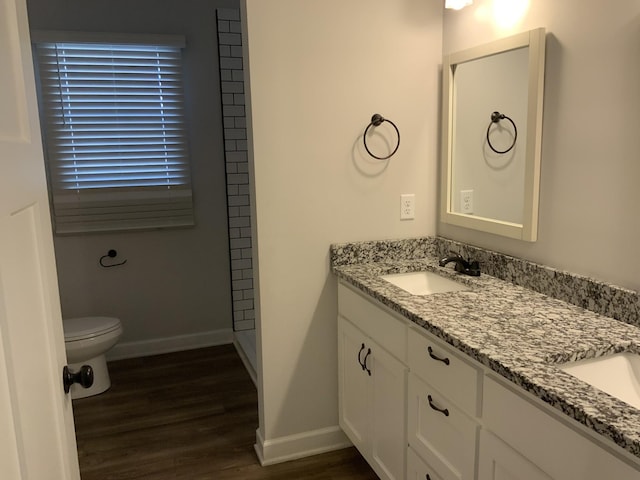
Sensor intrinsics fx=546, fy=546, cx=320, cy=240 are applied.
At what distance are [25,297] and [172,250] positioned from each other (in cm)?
265

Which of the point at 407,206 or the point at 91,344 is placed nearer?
the point at 407,206

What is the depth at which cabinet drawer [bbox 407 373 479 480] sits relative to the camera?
1.52 metres

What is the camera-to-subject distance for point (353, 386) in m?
2.33

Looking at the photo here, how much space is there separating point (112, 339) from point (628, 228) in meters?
2.65

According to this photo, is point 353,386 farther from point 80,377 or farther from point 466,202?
point 80,377

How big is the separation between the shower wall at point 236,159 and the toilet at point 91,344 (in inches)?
35.0

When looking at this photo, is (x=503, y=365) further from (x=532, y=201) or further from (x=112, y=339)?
(x=112, y=339)

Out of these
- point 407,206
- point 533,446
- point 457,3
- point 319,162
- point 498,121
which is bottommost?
point 533,446

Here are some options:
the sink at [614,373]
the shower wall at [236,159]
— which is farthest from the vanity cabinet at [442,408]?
the shower wall at [236,159]

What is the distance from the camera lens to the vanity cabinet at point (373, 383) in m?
1.92

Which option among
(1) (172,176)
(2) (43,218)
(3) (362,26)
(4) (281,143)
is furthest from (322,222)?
(1) (172,176)

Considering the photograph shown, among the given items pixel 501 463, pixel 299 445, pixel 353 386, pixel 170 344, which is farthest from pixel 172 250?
pixel 501 463

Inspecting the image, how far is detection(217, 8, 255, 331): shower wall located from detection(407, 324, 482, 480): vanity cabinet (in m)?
2.13

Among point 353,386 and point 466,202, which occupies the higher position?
point 466,202
